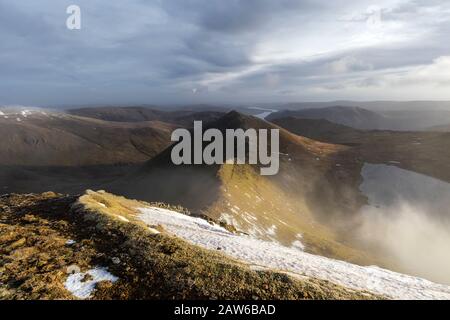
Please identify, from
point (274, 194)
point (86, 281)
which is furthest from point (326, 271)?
point (274, 194)

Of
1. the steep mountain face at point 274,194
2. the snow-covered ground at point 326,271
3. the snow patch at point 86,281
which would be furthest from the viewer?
the steep mountain face at point 274,194

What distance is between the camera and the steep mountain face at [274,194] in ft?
248

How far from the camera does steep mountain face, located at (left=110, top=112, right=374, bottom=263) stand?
75625mm

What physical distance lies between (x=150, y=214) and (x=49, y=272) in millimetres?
21791

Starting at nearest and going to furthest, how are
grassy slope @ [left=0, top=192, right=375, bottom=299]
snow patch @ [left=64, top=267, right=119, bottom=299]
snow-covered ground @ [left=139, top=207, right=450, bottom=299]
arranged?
snow patch @ [left=64, top=267, right=119, bottom=299] < grassy slope @ [left=0, top=192, right=375, bottom=299] < snow-covered ground @ [left=139, top=207, right=450, bottom=299]

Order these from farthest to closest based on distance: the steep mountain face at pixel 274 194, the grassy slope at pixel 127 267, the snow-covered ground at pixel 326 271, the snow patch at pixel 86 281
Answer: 1. the steep mountain face at pixel 274 194
2. the snow-covered ground at pixel 326 271
3. the grassy slope at pixel 127 267
4. the snow patch at pixel 86 281

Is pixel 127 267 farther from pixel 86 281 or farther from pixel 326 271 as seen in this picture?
pixel 326 271

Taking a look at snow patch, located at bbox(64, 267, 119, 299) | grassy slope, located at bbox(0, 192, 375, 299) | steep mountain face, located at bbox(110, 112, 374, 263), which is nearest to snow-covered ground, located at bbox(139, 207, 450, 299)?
grassy slope, located at bbox(0, 192, 375, 299)

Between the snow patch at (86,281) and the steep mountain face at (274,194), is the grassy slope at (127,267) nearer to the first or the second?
the snow patch at (86,281)

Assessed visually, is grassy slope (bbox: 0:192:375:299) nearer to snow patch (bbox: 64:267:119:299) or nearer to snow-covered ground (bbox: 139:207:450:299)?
snow patch (bbox: 64:267:119:299)

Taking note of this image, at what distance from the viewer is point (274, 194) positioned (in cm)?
10756

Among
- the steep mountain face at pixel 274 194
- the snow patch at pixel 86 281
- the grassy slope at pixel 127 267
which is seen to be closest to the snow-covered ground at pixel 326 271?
the grassy slope at pixel 127 267

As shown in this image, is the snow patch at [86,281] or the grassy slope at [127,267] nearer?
the snow patch at [86,281]
